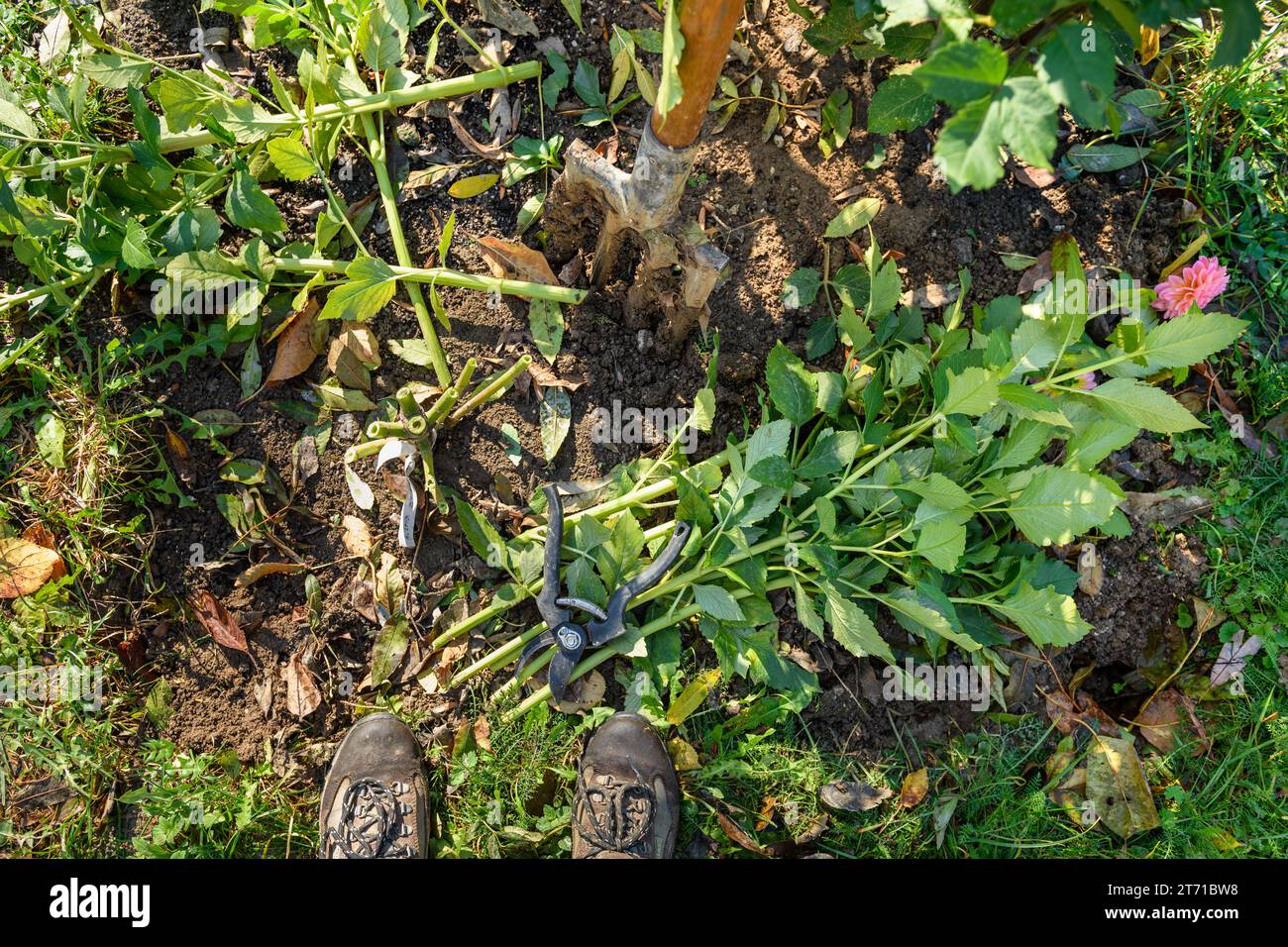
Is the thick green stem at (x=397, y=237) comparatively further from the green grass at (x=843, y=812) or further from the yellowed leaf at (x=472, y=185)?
the green grass at (x=843, y=812)

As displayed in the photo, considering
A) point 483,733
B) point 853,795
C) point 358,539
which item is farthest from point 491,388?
point 853,795

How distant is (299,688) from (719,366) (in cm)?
145

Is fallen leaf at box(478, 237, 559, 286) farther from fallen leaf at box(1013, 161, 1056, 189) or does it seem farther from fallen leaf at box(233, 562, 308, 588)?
fallen leaf at box(1013, 161, 1056, 189)

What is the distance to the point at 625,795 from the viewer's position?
6.98 ft

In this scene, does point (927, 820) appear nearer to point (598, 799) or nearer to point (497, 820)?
point (598, 799)

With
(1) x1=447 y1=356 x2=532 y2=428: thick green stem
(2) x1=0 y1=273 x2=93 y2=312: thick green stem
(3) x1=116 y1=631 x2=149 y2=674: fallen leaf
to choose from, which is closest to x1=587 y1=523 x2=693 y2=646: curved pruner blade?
(1) x1=447 y1=356 x2=532 y2=428: thick green stem

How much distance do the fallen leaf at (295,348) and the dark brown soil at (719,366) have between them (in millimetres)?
115

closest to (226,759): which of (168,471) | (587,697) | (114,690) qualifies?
(114,690)

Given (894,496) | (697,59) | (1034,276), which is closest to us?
(697,59)

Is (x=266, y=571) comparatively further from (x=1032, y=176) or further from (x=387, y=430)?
(x=1032, y=176)

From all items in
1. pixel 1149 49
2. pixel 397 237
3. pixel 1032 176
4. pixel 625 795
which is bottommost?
pixel 625 795

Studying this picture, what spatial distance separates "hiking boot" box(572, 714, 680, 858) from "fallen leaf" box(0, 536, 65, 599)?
1.59 metres

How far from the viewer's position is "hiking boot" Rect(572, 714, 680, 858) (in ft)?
6.97

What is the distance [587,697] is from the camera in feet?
7.32
